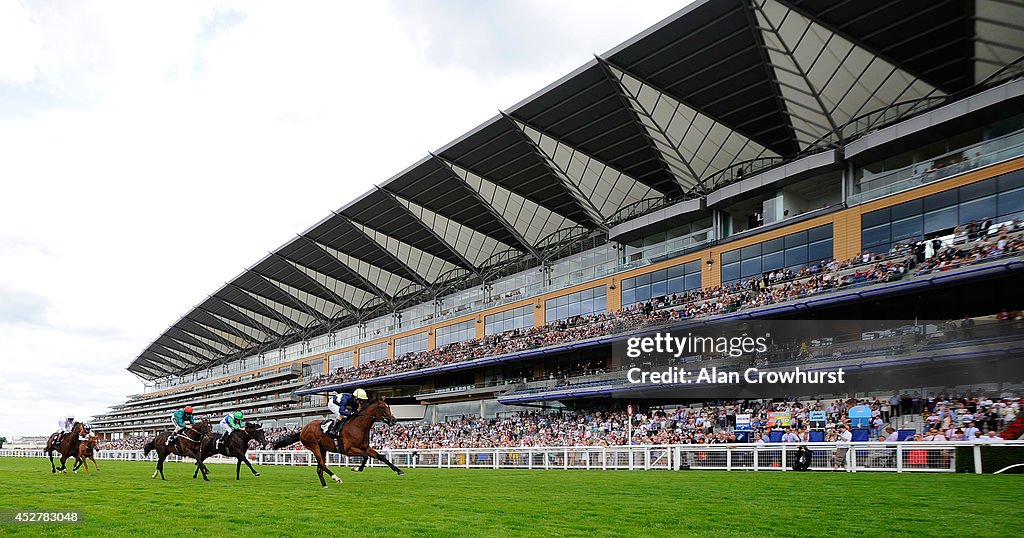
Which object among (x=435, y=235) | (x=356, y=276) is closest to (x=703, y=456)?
(x=435, y=235)

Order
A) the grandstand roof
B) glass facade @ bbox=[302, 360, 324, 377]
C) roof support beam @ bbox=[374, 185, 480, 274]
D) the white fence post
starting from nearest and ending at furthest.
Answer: the white fence post < the grandstand roof < roof support beam @ bbox=[374, 185, 480, 274] < glass facade @ bbox=[302, 360, 324, 377]

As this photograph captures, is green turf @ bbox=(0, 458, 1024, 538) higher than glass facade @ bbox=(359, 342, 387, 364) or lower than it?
lower

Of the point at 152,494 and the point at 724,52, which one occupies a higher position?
the point at 724,52

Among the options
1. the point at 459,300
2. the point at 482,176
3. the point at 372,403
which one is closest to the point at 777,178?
the point at 482,176

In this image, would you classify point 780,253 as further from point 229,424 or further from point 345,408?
point 229,424

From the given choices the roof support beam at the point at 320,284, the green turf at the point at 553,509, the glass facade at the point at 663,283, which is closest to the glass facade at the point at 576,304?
the glass facade at the point at 663,283

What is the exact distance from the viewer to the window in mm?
35594

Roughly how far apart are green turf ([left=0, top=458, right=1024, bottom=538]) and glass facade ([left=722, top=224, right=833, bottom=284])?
21.8 m

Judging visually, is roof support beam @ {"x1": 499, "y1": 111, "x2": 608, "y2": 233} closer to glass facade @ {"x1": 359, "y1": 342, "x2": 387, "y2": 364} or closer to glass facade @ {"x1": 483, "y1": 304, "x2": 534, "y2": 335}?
glass facade @ {"x1": 483, "y1": 304, "x2": 534, "y2": 335}

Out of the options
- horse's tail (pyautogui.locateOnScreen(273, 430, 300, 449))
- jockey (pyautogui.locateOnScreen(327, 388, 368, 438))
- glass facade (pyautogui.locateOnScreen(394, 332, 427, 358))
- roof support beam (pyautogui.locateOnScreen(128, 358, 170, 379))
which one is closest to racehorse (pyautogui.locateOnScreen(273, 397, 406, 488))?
jockey (pyautogui.locateOnScreen(327, 388, 368, 438))

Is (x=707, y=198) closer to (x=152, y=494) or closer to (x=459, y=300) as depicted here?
(x=459, y=300)

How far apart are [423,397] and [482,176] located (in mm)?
20687

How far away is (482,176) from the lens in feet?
158

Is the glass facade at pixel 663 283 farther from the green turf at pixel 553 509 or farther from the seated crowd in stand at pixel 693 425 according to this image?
the green turf at pixel 553 509
